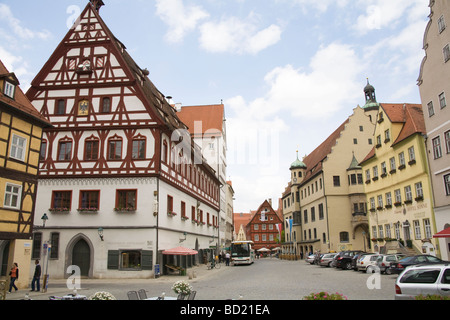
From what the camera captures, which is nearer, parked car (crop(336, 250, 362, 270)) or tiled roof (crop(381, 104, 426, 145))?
tiled roof (crop(381, 104, 426, 145))

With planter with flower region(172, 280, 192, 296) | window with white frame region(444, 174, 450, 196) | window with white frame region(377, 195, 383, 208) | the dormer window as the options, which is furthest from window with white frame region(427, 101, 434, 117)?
the dormer window

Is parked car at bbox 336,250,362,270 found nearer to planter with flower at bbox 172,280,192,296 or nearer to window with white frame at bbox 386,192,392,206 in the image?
window with white frame at bbox 386,192,392,206

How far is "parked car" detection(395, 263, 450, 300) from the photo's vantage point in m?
9.78

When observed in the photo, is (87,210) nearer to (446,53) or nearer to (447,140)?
(447,140)

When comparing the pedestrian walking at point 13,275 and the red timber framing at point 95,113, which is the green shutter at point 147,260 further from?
the pedestrian walking at point 13,275

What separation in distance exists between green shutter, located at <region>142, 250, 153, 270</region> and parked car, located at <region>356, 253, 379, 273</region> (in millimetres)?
15054

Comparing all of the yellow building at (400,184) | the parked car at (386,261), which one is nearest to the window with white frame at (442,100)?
the yellow building at (400,184)

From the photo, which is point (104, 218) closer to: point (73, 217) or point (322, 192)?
point (73, 217)

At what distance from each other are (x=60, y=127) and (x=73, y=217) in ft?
22.2

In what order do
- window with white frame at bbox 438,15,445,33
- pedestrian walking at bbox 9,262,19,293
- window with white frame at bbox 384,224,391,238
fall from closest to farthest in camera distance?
pedestrian walking at bbox 9,262,19,293, window with white frame at bbox 438,15,445,33, window with white frame at bbox 384,224,391,238

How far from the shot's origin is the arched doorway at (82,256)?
1029 inches

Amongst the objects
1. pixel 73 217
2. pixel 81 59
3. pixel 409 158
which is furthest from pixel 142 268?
pixel 409 158

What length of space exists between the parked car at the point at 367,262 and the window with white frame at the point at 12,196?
2251 cm

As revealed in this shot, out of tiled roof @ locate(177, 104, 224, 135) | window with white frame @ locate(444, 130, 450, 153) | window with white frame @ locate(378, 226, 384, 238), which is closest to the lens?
window with white frame @ locate(444, 130, 450, 153)
